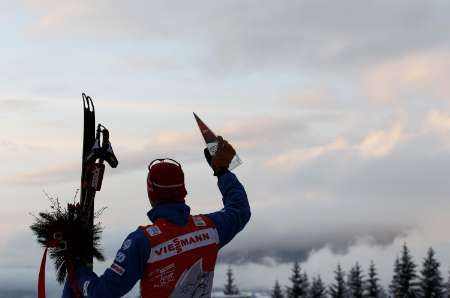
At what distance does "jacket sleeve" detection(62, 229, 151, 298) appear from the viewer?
17.1 feet

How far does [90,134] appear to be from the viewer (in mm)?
7316

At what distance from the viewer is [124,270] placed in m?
5.23

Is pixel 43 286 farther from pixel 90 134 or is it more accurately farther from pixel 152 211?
pixel 90 134

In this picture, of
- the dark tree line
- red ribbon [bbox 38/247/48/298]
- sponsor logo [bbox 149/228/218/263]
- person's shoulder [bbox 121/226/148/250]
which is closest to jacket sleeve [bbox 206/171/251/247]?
sponsor logo [bbox 149/228/218/263]

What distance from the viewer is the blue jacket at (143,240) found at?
5238 mm

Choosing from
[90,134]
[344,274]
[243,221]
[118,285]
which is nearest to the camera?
[118,285]

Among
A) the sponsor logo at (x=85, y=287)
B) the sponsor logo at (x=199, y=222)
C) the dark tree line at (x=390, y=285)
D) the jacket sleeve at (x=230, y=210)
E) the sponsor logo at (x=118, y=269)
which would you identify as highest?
the dark tree line at (x=390, y=285)

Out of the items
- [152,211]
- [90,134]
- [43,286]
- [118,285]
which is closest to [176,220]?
[152,211]

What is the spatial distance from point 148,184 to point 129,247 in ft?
1.95

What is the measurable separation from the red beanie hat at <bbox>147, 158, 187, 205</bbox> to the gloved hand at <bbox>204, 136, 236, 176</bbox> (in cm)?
67

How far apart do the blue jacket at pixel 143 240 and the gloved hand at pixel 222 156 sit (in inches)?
2.3

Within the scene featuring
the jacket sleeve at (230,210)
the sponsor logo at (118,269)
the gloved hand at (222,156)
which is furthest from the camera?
the gloved hand at (222,156)

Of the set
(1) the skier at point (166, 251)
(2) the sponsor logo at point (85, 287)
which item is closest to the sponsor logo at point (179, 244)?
(1) the skier at point (166, 251)

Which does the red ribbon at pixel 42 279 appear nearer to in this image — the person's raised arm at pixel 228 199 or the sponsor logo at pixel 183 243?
the sponsor logo at pixel 183 243
